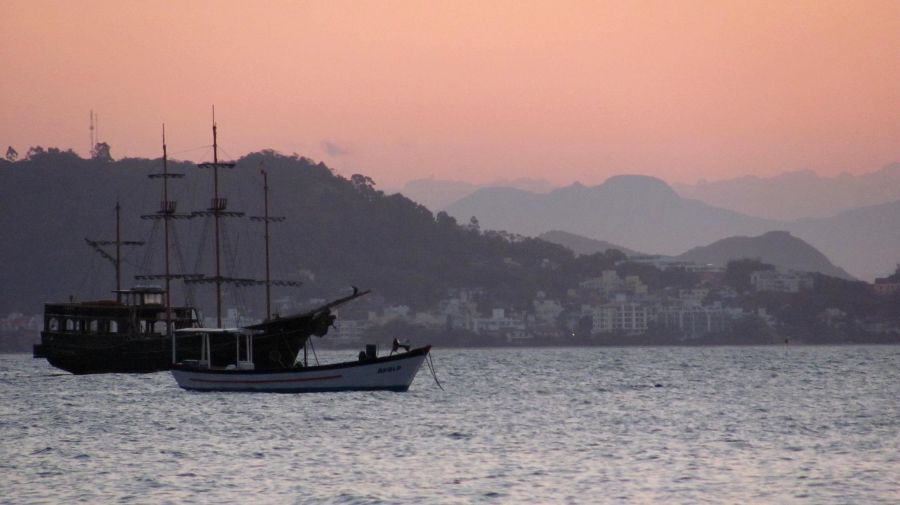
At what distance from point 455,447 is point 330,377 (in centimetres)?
2933

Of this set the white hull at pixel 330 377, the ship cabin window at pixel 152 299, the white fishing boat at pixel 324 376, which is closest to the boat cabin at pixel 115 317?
the ship cabin window at pixel 152 299

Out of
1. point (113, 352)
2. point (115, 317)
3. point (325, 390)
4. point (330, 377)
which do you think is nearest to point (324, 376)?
point (330, 377)

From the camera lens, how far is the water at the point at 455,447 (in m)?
44.1

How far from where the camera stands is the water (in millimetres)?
44062

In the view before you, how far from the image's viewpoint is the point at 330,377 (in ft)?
279

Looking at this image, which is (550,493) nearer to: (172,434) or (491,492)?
(491,492)

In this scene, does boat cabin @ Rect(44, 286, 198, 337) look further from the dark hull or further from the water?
the water

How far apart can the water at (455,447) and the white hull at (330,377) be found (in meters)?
0.93

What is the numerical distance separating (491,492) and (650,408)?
3737 centimetres

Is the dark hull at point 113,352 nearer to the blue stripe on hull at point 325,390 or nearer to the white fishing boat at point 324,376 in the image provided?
the white fishing boat at point 324,376

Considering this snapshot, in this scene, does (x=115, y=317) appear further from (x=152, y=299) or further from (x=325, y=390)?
(x=325, y=390)

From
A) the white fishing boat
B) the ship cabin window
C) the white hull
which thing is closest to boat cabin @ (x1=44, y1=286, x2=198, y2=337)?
the ship cabin window

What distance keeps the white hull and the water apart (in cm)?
93

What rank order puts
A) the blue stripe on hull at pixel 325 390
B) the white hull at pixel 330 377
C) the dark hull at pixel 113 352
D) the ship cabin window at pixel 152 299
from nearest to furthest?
the white hull at pixel 330 377
the blue stripe on hull at pixel 325 390
the dark hull at pixel 113 352
the ship cabin window at pixel 152 299
